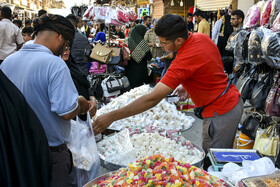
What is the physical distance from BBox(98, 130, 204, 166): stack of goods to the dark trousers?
1.59 ft

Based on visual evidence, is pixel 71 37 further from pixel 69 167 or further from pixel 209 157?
pixel 209 157

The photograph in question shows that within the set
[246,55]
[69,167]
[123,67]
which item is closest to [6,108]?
[69,167]

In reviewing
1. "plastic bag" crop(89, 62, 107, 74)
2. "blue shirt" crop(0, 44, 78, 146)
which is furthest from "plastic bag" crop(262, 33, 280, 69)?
"plastic bag" crop(89, 62, 107, 74)

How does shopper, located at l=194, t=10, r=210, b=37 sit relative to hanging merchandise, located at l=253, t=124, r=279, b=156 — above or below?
above

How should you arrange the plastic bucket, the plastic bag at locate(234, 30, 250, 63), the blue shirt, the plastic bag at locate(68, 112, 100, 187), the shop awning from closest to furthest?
the blue shirt, the plastic bag at locate(68, 112, 100, 187), the plastic bucket, the plastic bag at locate(234, 30, 250, 63), the shop awning

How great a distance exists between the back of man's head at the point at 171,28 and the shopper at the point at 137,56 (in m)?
4.67

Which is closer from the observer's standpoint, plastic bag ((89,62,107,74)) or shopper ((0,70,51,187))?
shopper ((0,70,51,187))

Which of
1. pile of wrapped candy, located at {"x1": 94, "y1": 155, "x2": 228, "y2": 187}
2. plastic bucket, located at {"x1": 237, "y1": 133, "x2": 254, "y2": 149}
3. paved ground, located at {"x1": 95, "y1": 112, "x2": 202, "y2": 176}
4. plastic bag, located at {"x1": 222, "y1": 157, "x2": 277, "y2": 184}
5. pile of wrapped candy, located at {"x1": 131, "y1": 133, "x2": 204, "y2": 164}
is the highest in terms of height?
pile of wrapped candy, located at {"x1": 94, "y1": 155, "x2": 228, "y2": 187}

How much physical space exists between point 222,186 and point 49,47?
1.52m

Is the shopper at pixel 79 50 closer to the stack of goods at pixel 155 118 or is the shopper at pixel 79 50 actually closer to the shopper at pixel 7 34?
the shopper at pixel 7 34

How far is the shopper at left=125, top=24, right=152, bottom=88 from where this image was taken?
22.8 feet

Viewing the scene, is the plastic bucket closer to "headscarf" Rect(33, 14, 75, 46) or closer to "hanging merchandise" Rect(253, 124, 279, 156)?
"hanging merchandise" Rect(253, 124, 279, 156)

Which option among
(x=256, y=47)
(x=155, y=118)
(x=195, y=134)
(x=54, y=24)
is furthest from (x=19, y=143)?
(x=195, y=134)

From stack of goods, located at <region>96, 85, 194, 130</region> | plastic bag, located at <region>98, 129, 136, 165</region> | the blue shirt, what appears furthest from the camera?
stack of goods, located at <region>96, 85, 194, 130</region>
